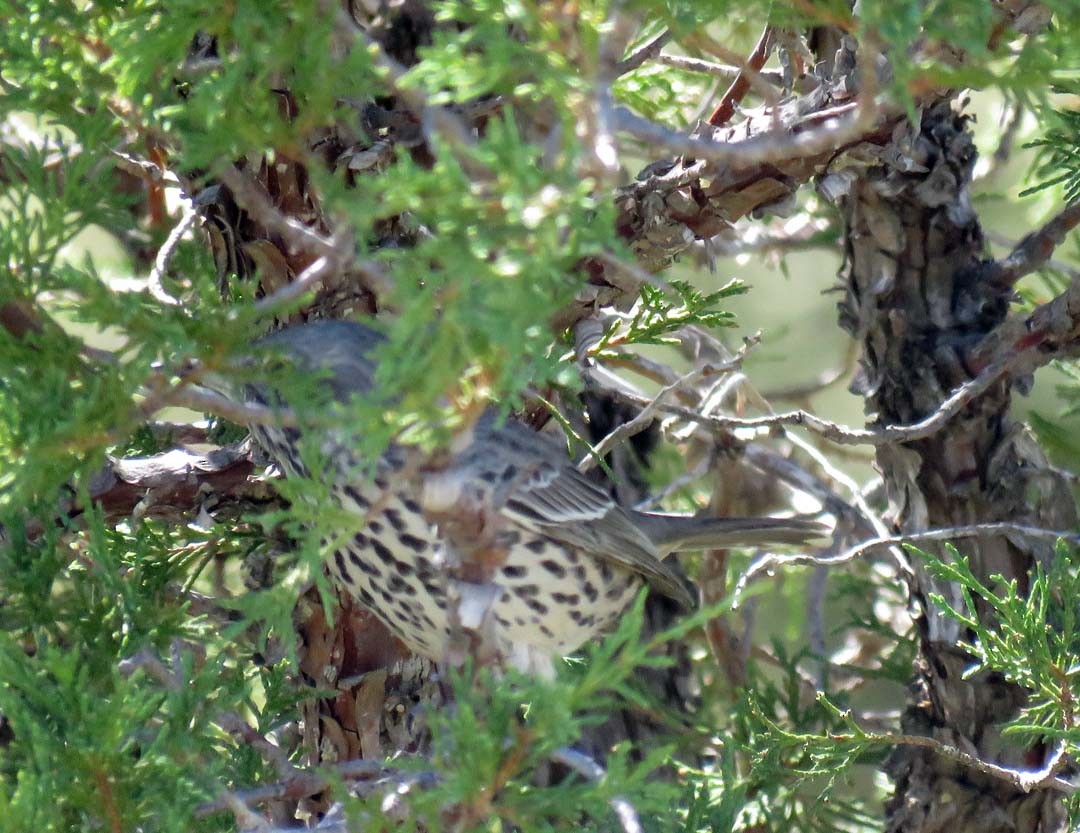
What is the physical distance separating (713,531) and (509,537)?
72 centimetres

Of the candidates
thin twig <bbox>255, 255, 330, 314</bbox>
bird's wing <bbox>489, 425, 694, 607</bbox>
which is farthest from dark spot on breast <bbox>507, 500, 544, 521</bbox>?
thin twig <bbox>255, 255, 330, 314</bbox>

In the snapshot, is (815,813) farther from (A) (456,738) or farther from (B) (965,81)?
(B) (965,81)

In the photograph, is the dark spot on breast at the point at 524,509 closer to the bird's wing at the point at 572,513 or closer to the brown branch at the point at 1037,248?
the bird's wing at the point at 572,513

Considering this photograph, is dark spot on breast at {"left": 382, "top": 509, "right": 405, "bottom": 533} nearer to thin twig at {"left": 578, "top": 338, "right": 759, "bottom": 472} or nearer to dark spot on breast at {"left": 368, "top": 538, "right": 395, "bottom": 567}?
dark spot on breast at {"left": 368, "top": 538, "right": 395, "bottom": 567}

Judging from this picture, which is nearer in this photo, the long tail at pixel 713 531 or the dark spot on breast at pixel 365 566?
the dark spot on breast at pixel 365 566

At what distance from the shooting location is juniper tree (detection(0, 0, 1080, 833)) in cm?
142

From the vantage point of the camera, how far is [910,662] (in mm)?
3078

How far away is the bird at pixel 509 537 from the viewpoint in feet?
7.46

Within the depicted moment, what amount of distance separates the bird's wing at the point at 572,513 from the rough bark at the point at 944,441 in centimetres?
58

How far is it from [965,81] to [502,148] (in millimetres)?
531

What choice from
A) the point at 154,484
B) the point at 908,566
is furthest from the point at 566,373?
the point at 908,566

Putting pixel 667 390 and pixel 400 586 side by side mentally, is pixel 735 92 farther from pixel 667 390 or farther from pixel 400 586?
pixel 400 586

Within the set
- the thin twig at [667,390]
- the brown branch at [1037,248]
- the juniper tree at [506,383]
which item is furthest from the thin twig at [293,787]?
the brown branch at [1037,248]

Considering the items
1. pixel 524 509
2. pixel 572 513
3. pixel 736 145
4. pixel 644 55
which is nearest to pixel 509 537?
pixel 524 509
